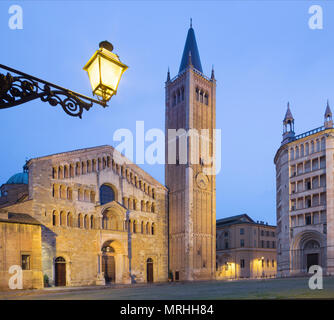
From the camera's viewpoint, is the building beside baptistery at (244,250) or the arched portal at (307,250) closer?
the arched portal at (307,250)

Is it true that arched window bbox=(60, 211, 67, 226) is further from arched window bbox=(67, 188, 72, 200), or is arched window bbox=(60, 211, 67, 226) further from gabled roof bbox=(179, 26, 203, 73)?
gabled roof bbox=(179, 26, 203, 73)

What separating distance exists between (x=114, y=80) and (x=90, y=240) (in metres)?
34.5

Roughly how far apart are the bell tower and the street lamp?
39449 millimetres

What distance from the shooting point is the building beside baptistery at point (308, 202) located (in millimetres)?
43719

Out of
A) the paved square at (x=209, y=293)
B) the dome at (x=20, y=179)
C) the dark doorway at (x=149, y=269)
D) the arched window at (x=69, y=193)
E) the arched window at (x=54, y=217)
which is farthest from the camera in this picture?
the dome at (x=20, y=179)

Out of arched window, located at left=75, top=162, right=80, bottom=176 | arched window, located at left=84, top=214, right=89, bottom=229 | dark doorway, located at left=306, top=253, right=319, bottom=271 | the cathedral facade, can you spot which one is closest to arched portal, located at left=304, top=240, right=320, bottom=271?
dark doorway, located at left=306, top=253, right=319, bottom=271

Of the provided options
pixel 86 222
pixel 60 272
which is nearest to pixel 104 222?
pixel 86 222

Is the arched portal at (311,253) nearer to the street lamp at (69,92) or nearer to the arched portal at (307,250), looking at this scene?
the arched portal at (307,250)

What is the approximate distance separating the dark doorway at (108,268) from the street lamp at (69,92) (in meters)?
36.1

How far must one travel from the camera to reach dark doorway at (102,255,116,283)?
39.3 m

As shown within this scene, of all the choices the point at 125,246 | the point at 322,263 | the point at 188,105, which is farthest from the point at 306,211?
the point at 125,246

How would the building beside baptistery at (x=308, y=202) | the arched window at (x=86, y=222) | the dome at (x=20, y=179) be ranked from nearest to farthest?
the arched window at (x=86, y=222), the building beside baptistery at (x=308, y=202), the dome at (x=20, y=179)

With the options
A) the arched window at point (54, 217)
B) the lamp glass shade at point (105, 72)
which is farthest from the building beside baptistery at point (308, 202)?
the lamp glass shade at point (105, 72)
